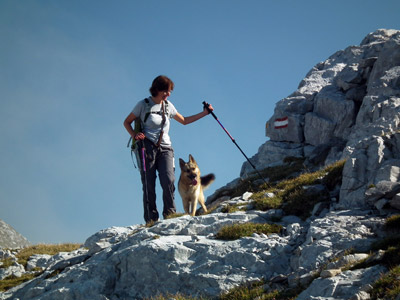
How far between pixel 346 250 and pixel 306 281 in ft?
3.82

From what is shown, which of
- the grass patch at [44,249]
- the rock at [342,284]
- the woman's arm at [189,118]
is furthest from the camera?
the grass patch at [44,249]

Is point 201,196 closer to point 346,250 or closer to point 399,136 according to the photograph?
point 399,136

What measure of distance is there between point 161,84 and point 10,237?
74.8 feet

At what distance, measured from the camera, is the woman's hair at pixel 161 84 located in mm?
12898

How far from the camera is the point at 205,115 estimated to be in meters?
14.4

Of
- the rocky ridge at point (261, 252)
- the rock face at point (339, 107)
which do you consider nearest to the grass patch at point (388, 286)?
the rocky ridge at point (261, 252)

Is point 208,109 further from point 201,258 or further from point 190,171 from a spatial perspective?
point 201,258

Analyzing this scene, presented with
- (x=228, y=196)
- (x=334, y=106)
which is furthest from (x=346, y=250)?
(x=334, y=106)

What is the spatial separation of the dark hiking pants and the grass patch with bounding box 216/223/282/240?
2953mm

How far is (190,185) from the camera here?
16375mm

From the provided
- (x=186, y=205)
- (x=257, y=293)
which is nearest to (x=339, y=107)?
(x=186, y=205)

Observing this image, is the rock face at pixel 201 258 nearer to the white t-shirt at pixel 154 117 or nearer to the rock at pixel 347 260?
the rock at pixel 347 260

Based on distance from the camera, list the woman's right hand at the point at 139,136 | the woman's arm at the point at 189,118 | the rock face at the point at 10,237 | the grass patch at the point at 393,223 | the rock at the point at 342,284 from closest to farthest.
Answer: the rock at the point at 342,284, the grass patch at the point at 393,223, the woman's right hand at the point at 139,136, the woman's arm at the point at 189,118, the rock face at the point at 10,237

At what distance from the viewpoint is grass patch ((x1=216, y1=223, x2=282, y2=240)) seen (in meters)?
10.7
